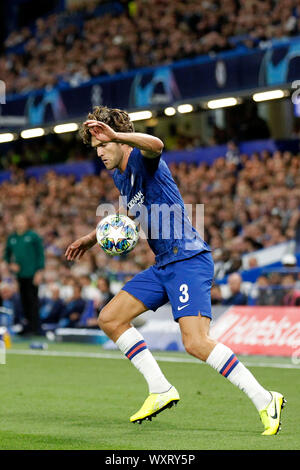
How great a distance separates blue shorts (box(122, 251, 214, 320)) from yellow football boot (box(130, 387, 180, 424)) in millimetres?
724

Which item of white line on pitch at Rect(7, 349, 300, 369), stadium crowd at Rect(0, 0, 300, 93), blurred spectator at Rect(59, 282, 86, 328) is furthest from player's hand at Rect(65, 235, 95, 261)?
stadium crowd at Rect(0, 0, 300, 93)

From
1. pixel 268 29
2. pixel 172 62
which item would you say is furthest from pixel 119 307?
pixel 172 62

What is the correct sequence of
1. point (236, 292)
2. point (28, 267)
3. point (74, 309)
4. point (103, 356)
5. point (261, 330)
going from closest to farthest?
point (261, 330) → point (103, 356) → point (236, 292) → point (28, 267) → point (74, 309)

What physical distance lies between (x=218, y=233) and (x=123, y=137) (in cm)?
1253

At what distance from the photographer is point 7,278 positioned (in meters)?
22.9

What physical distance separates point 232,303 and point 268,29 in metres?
8.61

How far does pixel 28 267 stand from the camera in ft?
60.8

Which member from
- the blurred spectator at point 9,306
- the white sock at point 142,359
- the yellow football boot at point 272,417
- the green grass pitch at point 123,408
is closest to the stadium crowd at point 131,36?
the blurred spectator at point 9,306

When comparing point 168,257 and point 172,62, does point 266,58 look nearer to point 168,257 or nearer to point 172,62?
point 172,62

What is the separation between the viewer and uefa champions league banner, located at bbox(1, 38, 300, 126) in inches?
802

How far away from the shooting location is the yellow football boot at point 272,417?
682cm

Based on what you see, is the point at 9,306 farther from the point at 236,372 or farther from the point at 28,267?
the point at 236,372

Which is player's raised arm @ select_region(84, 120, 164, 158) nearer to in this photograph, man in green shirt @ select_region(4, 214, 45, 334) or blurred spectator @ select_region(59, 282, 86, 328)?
man in green shirt @ select_region(4, 214, 45, 334)

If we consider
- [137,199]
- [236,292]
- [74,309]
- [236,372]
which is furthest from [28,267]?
[236,372]
